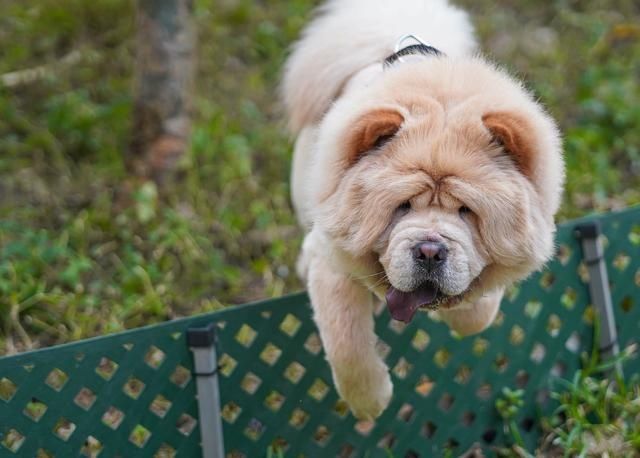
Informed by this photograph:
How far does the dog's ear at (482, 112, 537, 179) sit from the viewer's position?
2.54 metres

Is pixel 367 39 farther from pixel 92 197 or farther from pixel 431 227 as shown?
pixel 92 197

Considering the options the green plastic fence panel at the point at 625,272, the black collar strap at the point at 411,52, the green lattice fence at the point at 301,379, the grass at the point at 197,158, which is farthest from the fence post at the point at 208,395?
the green plastic fence panel at the point at 625,272

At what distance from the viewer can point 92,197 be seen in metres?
4.75

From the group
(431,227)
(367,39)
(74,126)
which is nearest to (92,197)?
(74,126)

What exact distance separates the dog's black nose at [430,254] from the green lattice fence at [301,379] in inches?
30.5

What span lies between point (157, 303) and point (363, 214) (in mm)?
1697

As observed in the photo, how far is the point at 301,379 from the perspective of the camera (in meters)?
3.15

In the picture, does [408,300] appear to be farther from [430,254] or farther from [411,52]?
[411,52]

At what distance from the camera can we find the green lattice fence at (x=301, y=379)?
2.76 m

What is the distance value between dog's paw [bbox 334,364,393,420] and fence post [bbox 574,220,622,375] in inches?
44.8

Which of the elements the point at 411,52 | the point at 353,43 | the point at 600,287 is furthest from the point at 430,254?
the point at 600,287

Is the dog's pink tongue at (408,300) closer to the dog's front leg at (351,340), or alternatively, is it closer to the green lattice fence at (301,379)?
the dog's front leg at (351,340)

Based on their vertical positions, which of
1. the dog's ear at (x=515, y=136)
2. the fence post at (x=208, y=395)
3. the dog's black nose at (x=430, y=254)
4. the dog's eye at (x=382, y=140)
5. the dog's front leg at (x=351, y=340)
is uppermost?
the dog's ear at (x=515, y=136)

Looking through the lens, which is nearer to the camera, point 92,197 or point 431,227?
point 431,227
